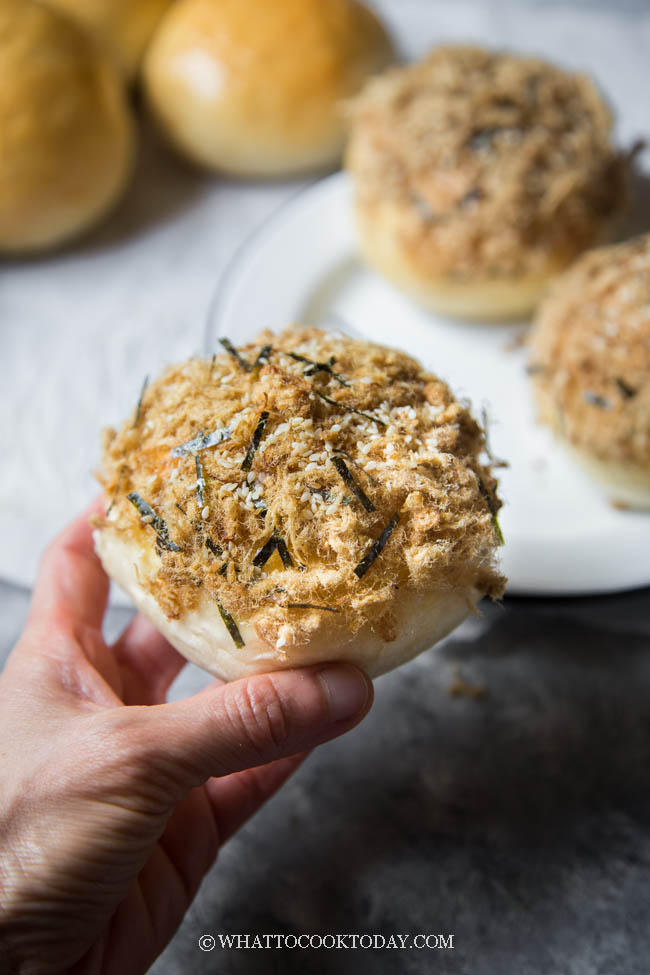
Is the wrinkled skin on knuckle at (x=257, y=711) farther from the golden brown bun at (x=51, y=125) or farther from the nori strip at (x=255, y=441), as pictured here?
the golden brown bun at (x=51, y=125)

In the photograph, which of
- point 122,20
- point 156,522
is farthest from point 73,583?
point 122,20

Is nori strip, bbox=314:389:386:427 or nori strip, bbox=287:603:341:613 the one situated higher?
nori strip, bbox=314:389:386:427

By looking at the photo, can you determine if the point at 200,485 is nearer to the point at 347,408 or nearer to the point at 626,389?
the point at 347,408

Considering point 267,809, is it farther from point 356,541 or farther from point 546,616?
point 356,541

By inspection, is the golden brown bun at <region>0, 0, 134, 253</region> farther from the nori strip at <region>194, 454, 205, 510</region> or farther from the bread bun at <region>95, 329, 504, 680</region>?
the nori strip at <region>194, 454, 205, 510</region>

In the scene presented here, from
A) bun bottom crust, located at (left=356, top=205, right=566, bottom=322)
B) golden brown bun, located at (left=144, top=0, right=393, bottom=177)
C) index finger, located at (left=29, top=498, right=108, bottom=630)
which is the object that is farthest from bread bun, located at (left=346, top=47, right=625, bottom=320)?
index finger, located at (left=29, top=498, right=108, bottom=630)

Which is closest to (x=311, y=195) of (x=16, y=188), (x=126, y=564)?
(x=16, y=188)
